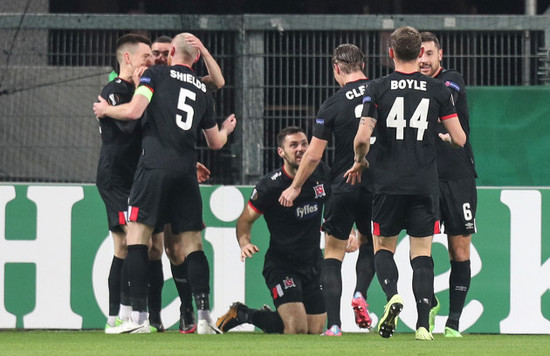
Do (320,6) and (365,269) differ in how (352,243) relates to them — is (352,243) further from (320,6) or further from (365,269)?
(320,6)

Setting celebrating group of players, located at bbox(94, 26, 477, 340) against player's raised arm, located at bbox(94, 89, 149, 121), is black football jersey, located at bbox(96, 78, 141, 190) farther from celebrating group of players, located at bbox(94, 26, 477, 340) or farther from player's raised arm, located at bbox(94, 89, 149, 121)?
player's raised arm, located at bbox(94, 89, 149, 121)

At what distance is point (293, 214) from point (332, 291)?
114 centimetres

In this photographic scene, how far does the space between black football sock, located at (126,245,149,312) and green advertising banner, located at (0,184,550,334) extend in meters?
1.82

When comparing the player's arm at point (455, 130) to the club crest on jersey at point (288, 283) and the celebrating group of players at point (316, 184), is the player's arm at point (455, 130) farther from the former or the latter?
the club crest on jersey at point (288, 283)

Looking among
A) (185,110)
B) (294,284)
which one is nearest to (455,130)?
(185,110)

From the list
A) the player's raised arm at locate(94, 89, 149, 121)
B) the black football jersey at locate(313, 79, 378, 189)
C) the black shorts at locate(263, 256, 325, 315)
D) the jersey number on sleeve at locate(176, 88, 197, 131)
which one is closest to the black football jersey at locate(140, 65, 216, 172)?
the jersey number on sleeve at locate(176, 88, 197, 131)

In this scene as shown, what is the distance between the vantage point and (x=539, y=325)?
973cm

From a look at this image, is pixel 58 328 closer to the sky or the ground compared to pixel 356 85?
closer to the ground

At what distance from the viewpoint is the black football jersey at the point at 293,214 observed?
29.7 ft

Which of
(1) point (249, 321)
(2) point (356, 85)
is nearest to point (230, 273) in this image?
(1) point (249, 321)

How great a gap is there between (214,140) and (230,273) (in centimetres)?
189

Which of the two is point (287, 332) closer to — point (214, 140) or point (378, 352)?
point (214, 140)

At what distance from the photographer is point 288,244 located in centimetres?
923

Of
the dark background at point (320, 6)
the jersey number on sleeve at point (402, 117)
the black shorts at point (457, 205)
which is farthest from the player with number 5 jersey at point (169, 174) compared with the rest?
the dark background at point (320, 6)
